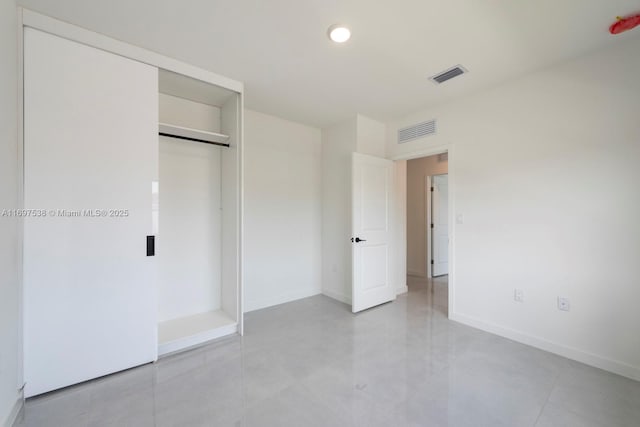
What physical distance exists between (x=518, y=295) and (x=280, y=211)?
3.02 m

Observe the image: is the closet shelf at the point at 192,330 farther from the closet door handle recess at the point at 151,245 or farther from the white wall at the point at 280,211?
the closet door handle recess at the point at 151,245

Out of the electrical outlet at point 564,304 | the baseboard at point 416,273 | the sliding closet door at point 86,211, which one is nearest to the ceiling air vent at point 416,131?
the electrical outlet at point 564,304

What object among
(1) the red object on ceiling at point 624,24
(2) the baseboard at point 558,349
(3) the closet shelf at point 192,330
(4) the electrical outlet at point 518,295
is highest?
(1) the red object on ceiling at point 624,24

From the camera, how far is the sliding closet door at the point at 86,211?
6.01 ft

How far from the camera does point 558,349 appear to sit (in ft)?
7.95

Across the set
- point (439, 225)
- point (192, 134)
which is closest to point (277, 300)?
point (192, 134)

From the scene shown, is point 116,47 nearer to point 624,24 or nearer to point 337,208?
point 337,208

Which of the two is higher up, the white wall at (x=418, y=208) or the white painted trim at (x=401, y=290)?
the white wall at (x=418, y=208)

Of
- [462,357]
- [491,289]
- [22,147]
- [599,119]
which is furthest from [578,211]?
[22,147]

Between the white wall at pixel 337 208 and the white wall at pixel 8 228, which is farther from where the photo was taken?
the white wall at pixel 337 208

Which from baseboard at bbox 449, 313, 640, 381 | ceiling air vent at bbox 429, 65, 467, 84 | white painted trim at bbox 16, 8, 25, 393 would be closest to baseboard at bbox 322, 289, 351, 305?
baseboard at bbox 449, 313, 640, 381

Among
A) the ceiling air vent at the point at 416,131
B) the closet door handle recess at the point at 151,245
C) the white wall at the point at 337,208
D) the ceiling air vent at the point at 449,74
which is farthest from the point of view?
the white wall at the point at 337,208

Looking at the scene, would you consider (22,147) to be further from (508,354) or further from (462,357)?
(508,354)

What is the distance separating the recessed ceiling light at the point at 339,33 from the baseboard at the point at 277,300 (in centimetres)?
314
